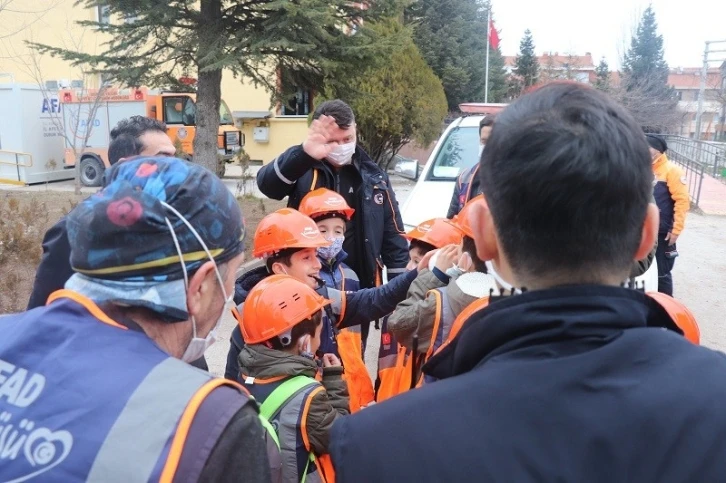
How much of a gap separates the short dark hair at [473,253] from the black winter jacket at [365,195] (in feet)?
4.97

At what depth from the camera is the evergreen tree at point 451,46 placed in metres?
30.2

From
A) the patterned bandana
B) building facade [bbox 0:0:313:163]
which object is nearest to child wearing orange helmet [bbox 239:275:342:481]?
the patterned bandana

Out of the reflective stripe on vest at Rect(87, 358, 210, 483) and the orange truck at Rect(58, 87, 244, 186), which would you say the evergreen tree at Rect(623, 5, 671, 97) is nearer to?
the orange truck at Rect(58, 87, 244, 186)

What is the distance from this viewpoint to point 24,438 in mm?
1146

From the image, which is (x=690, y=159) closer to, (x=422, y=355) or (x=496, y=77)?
(x=496, y=77)

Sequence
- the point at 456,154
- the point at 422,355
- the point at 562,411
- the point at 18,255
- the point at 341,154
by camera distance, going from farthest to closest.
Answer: the point at 456,154 → the point at 18,255 → the point at 341,154 → the point at 422,355 → the point at 562,411

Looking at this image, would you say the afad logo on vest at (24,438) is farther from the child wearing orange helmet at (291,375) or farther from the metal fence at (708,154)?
the metal fence at (708,154)

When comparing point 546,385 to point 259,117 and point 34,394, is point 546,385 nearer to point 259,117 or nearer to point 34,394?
point 34,394

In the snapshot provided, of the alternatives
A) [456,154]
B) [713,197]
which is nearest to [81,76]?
[456,154]

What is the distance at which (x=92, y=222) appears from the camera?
129 centimetres

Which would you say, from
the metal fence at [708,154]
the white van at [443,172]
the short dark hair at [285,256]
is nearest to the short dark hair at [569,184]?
the short dark hair at [285,256]

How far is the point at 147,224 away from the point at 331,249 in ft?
8.44

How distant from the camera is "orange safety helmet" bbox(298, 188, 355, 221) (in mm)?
3855

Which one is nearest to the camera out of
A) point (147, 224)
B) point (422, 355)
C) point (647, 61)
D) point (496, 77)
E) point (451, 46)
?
point (147, 224)
